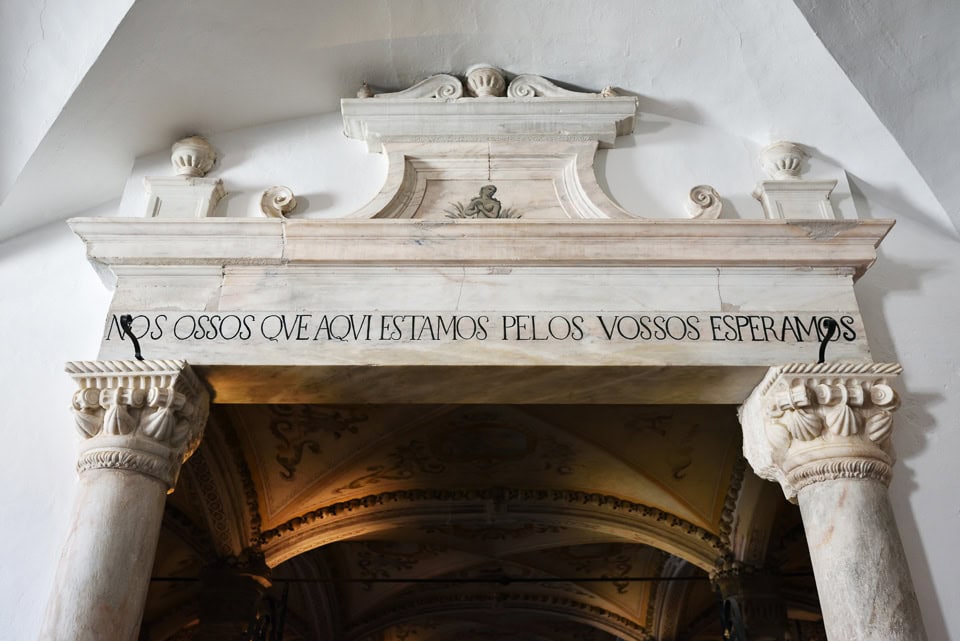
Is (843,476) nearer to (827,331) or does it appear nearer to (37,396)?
(827,331)

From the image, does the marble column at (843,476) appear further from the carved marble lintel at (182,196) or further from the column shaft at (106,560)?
the carved marble lintel at (182,196)

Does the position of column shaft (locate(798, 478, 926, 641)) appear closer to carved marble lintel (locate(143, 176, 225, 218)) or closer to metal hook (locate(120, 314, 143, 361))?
metal hook (locate(120, 314, 143, 361))

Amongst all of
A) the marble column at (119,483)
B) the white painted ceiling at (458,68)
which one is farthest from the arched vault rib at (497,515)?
the marble column at (119,483)

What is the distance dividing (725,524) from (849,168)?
12.5 ft

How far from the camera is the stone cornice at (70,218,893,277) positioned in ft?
15.0

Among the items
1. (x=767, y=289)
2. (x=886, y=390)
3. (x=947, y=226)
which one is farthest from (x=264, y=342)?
(x=947, y=226)

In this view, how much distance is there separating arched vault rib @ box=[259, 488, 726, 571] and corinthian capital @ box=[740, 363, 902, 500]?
400 centimetres

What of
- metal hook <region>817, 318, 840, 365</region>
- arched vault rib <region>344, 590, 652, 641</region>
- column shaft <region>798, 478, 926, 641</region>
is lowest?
column shaft <region>798, 478, 926, 641</region>

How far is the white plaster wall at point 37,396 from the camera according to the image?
4.14 meters

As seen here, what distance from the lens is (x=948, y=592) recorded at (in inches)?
155

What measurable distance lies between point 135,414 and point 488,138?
233 centimetres

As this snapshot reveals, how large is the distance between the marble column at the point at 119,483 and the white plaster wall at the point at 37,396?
0.35 m

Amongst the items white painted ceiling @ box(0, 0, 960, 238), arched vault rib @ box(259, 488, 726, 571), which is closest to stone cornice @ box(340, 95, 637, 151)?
white painted ceiling @ box(0, 0, 960, 238)

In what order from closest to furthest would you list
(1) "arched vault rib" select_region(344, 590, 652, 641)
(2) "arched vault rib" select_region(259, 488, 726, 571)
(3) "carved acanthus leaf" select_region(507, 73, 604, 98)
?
(3) "carved acanthus leaf" select_region(507, 73, 604, 98) < (2) "arched vault rib" select_region(259, 488, 726, 571) < (1) "arched vault rib" select_region(344, 590, 652, 641)
